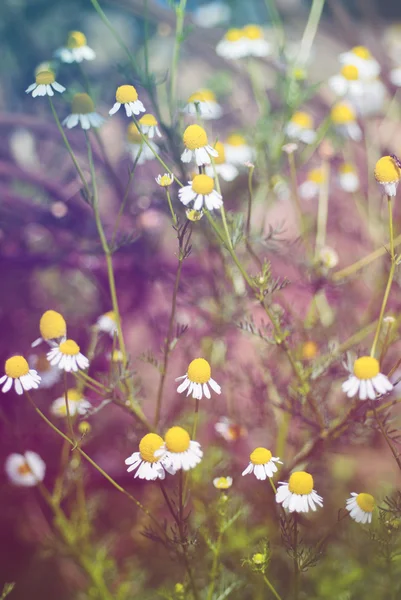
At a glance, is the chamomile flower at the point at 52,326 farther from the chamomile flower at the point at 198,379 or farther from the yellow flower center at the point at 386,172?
the yellow flower center at the point at 386,172

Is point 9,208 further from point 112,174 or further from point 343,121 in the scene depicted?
point 343,121

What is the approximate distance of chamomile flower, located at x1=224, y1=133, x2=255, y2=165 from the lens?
3.26 ft

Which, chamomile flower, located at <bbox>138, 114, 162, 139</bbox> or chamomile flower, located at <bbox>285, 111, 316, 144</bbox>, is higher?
chamomile flower, located at <bbox>285, 111, 316, 144</bbox>

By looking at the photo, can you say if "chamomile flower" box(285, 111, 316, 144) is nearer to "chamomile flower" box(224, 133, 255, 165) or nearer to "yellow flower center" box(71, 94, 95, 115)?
"chamomile flower" box(224, 133, 255, 165)

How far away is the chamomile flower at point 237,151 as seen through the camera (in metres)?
0.99

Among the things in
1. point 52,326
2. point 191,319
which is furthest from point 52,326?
point 191,319

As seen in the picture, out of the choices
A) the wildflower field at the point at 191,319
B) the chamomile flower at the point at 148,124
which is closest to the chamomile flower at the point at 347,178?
the wildflower field at the point at 191,319

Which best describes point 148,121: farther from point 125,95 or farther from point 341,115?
point 341,115

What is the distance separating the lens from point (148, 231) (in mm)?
1147

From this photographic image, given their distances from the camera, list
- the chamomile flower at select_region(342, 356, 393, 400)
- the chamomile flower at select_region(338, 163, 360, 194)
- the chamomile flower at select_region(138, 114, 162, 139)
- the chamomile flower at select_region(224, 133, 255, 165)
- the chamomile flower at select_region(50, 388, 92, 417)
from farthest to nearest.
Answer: the chamomile flower at select_region(338, 163, 360, 194)
the chamomile flower at select_region(224, 133, 255, 165)
the chamomile flower at select_region(50, 388, 92, 417)
the chamomile flower at select_region(138, 114, 162, 139)
the chamomile flower at select_region(342, 356, 393, 400)

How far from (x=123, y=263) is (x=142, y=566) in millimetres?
548

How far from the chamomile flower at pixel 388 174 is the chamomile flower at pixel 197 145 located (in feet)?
0.52

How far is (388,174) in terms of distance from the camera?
0.56m

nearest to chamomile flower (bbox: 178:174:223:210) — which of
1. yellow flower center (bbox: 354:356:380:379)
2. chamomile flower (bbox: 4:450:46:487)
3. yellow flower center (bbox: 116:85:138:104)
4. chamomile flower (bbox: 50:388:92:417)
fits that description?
yellow flower center (bbox: 116:85:138:104)
